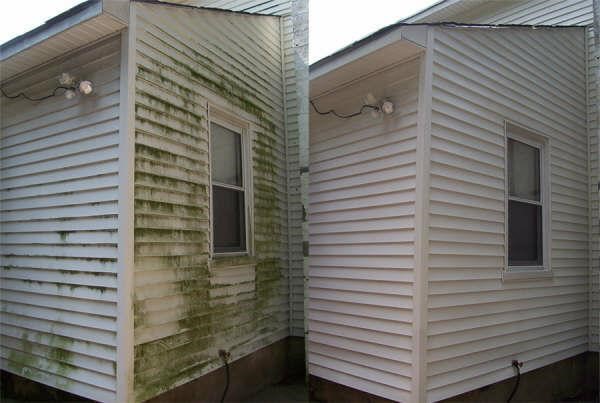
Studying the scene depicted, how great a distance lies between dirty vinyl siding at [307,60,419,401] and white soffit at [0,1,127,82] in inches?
51.0

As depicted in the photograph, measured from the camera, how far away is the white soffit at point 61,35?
201 cm

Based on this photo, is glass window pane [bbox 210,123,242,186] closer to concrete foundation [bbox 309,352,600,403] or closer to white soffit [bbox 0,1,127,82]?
white soffit [bbox 0,1,127,82]

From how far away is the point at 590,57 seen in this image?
54.1 inches

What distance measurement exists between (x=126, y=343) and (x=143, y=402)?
0.29 m

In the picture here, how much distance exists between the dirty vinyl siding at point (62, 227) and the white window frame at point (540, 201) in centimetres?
175

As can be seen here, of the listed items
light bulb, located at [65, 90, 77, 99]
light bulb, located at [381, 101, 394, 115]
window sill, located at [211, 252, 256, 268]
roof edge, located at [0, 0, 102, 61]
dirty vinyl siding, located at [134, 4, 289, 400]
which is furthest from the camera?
light bulb, located at [65, 90, 77, 99]

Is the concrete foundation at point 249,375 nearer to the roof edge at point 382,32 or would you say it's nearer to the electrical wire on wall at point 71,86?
the roof edge at point 382,32

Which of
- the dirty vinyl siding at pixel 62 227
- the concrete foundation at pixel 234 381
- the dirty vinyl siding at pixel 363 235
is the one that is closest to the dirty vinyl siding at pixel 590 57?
the dirty vinyl siding at pixel 363 235

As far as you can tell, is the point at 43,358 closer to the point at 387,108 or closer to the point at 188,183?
the point at 188,183

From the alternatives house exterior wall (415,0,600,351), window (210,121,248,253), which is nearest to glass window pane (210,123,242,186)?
window (210,121,248,253)

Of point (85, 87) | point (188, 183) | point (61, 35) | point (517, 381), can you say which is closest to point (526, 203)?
point (517, 381)

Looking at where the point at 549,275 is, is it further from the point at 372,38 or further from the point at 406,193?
the point at 372,38

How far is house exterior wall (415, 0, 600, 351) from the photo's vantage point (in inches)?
50.8

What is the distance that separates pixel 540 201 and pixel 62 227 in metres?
2.36
